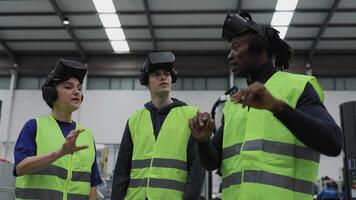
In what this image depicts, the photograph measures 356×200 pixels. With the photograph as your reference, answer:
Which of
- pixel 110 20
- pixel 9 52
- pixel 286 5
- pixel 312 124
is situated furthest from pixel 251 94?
pixel 9 52

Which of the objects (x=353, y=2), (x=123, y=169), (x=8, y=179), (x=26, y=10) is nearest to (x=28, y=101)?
(x=26, y=10)

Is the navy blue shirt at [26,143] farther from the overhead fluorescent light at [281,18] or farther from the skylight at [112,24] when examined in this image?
the overhead fluorescent light at [281,18]

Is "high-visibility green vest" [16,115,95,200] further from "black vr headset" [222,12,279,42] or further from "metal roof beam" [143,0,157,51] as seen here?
"metal roof beam" [143,0,157,51]

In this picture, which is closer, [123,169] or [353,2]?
[123,169]

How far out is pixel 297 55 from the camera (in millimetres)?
15336

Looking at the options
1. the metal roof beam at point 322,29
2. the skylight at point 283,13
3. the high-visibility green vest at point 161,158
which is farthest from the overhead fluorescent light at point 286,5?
the high-visibility green vest at point 161,158

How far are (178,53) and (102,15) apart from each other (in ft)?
11.9

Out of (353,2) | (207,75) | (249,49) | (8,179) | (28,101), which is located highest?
(353,2)

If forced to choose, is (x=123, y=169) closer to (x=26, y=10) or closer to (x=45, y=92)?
(x=45, y=92)

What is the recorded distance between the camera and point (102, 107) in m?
16.0

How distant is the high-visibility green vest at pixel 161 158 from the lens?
2.74 m

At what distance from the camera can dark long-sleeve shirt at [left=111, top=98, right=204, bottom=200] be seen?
8.87 ft

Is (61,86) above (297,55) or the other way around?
the other way around

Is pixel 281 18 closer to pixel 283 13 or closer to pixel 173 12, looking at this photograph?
pixel 283 13
